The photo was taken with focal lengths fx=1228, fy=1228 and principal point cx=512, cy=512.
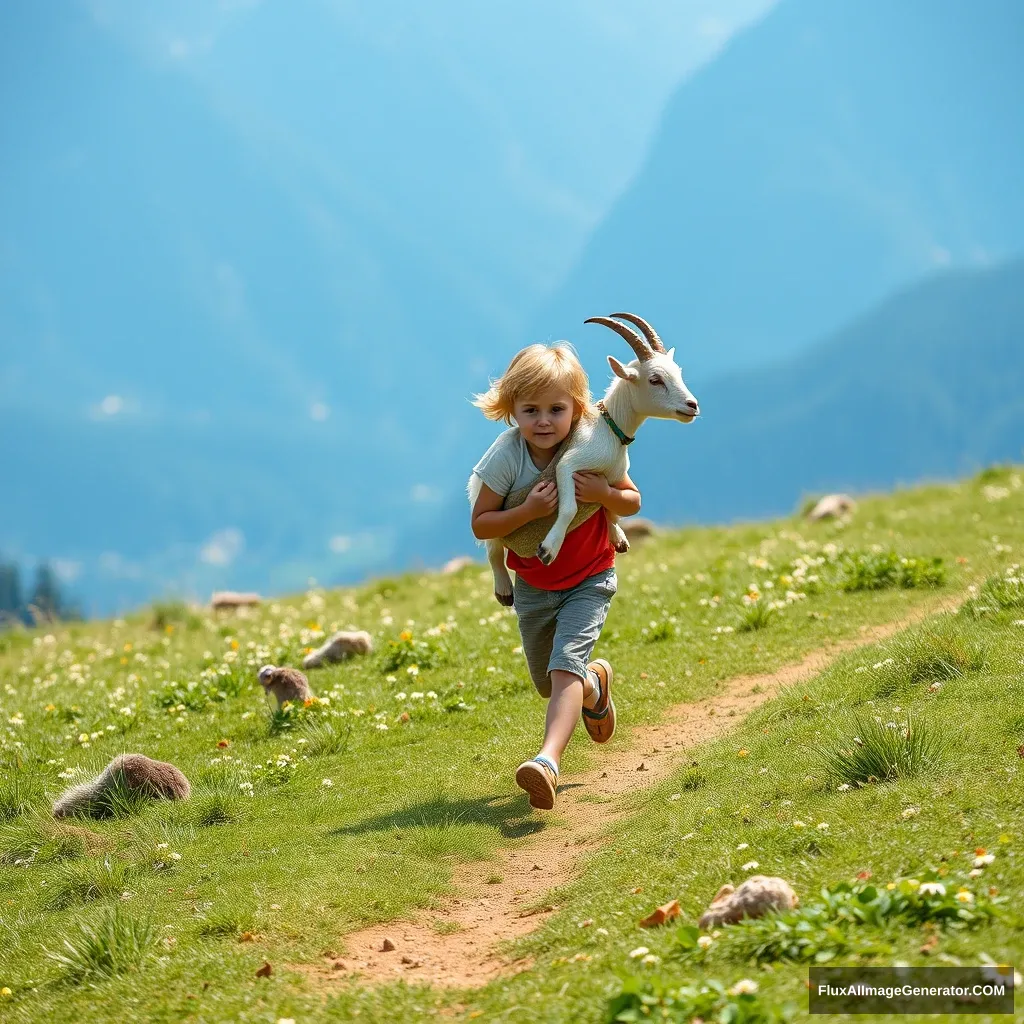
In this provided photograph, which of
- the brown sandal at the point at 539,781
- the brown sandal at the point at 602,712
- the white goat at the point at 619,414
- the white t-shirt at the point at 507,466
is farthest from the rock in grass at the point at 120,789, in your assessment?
the white t-shirt at the point at 507,466

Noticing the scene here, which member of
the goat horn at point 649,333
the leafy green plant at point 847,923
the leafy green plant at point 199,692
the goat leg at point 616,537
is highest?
the goat horn at point 649,333

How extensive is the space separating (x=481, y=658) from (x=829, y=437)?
328 feet

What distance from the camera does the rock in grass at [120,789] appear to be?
7.96m

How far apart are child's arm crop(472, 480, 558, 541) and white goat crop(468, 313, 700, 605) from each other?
0.06 metres

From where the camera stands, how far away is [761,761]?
7.12 metres

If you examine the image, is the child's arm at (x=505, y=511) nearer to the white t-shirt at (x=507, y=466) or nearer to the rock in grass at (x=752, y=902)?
the white t-shirt at (x=507, y=466)

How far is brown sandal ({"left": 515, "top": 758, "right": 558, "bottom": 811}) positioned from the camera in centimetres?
665

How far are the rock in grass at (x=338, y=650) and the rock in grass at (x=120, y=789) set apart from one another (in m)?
3.62

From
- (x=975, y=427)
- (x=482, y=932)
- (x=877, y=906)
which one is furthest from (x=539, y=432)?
(x=975, y=427)

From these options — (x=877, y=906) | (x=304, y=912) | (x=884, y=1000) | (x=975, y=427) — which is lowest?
(x=884, y=1000)

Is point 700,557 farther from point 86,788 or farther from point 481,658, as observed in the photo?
point 86,788

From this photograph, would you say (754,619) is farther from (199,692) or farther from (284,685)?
(199,692)

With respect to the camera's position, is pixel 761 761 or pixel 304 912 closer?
pixel 304 912

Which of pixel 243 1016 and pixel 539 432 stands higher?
pixel 539 432
